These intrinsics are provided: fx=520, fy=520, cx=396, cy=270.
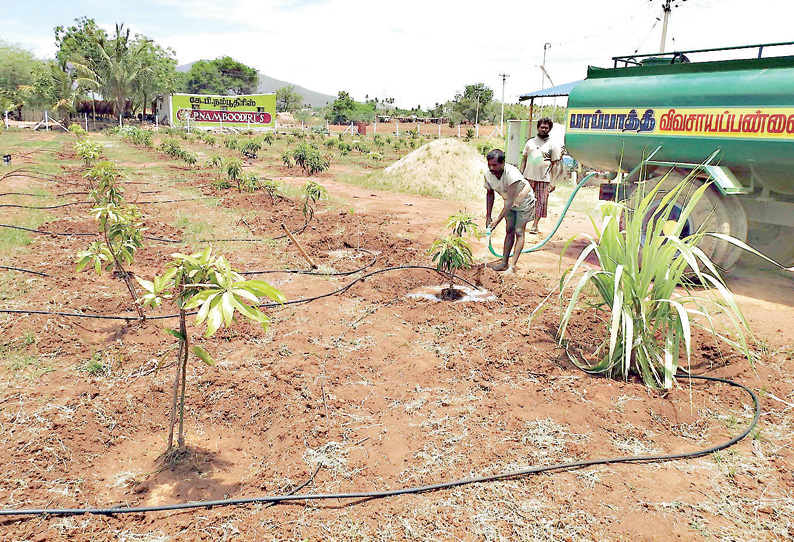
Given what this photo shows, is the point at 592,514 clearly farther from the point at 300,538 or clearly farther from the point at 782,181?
the point at 782,181

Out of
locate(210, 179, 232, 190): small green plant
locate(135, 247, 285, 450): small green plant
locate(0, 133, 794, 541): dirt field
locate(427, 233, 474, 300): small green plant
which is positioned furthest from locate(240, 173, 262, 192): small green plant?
locate(135, 247, 285, 450): small green plant

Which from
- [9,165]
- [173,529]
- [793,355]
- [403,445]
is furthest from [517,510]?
[9,165]

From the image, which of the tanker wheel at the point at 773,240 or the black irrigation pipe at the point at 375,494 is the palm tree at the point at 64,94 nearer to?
the tanker wheel at the point at 773,240

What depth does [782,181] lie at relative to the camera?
212 inches

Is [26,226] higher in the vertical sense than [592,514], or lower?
higher

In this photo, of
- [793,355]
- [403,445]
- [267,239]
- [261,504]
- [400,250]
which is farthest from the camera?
[267,239]

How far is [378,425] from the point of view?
320cm

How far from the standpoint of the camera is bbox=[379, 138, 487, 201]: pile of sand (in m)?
13.1

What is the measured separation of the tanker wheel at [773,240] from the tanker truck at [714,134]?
1cm

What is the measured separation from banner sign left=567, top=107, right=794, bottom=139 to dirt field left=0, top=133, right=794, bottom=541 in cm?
176

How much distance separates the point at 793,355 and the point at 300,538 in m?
3.93

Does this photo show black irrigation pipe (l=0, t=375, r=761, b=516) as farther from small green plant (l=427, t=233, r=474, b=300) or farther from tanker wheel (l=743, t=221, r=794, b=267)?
tanker wheel (l=743, t=221, r=794, b=267)

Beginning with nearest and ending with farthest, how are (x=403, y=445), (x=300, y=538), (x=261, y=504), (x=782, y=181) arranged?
(x=300, y=538)
(x=261, y=504)
(x=403, y=445)
(x=782, y=181)

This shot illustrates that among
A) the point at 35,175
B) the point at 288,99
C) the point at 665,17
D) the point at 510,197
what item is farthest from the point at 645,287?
the point at 288,99
